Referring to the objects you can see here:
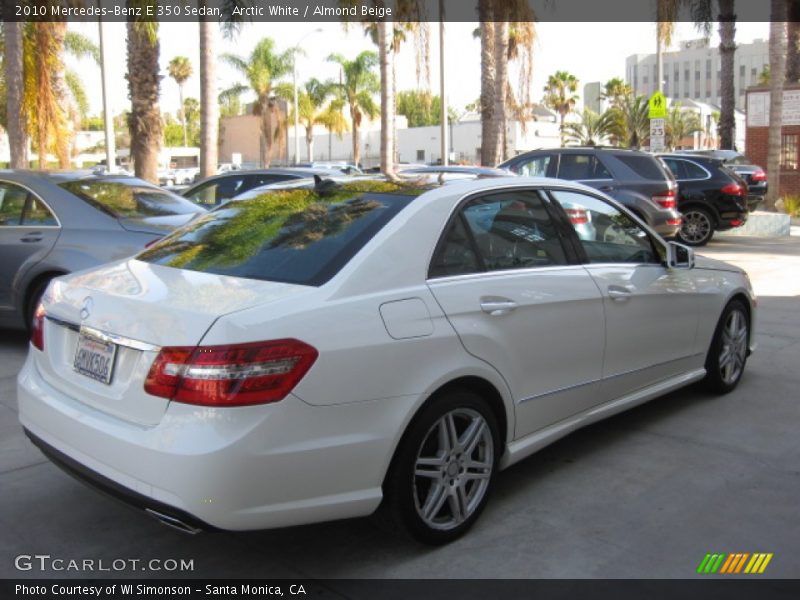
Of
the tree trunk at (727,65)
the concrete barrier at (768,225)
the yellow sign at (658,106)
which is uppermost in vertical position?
the tree trunk at (727,65)

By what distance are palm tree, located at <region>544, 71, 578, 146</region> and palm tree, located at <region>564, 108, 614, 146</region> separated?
5097 millimetres

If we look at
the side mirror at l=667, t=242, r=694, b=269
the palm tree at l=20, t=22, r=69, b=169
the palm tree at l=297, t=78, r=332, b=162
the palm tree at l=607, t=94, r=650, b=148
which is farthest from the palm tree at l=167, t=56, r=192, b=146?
the side mirror at l=667, t=242, r=694, b=269

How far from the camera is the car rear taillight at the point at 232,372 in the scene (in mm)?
3088

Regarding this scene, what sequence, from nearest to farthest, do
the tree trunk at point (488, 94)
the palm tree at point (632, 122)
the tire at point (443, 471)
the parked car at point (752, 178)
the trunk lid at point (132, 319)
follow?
the trunk lid at point (132, 319) → the tire at point (443, 471) → the parked car at point (752, 178) → the tree trunk at point (488, 94) → the palm tree at point (632, 122)

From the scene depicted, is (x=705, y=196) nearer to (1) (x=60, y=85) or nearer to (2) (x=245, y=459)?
(2) (x=245, y=459)

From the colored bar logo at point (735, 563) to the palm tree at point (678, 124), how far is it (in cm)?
6829

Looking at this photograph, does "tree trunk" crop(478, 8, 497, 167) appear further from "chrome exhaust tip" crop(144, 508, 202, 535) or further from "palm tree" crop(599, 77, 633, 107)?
"palm tree" crop(599, 77, 633, 107)

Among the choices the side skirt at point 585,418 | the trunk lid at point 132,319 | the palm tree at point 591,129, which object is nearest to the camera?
the trunk lid at point 132,319

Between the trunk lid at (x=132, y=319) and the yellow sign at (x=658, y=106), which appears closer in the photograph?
the trunk lid at (x=132, y=319)

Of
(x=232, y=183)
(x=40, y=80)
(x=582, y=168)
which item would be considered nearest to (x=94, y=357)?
(x=232, y=183)

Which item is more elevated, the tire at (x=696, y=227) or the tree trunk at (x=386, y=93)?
the tree trunk at (x=386, y=93)

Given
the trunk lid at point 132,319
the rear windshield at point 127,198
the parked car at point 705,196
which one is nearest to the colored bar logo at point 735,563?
the trunk lid at point 132,319

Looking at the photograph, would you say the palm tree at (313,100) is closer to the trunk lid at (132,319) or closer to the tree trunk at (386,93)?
the tree trunk at (386,93)

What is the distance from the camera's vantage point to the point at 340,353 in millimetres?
3287
